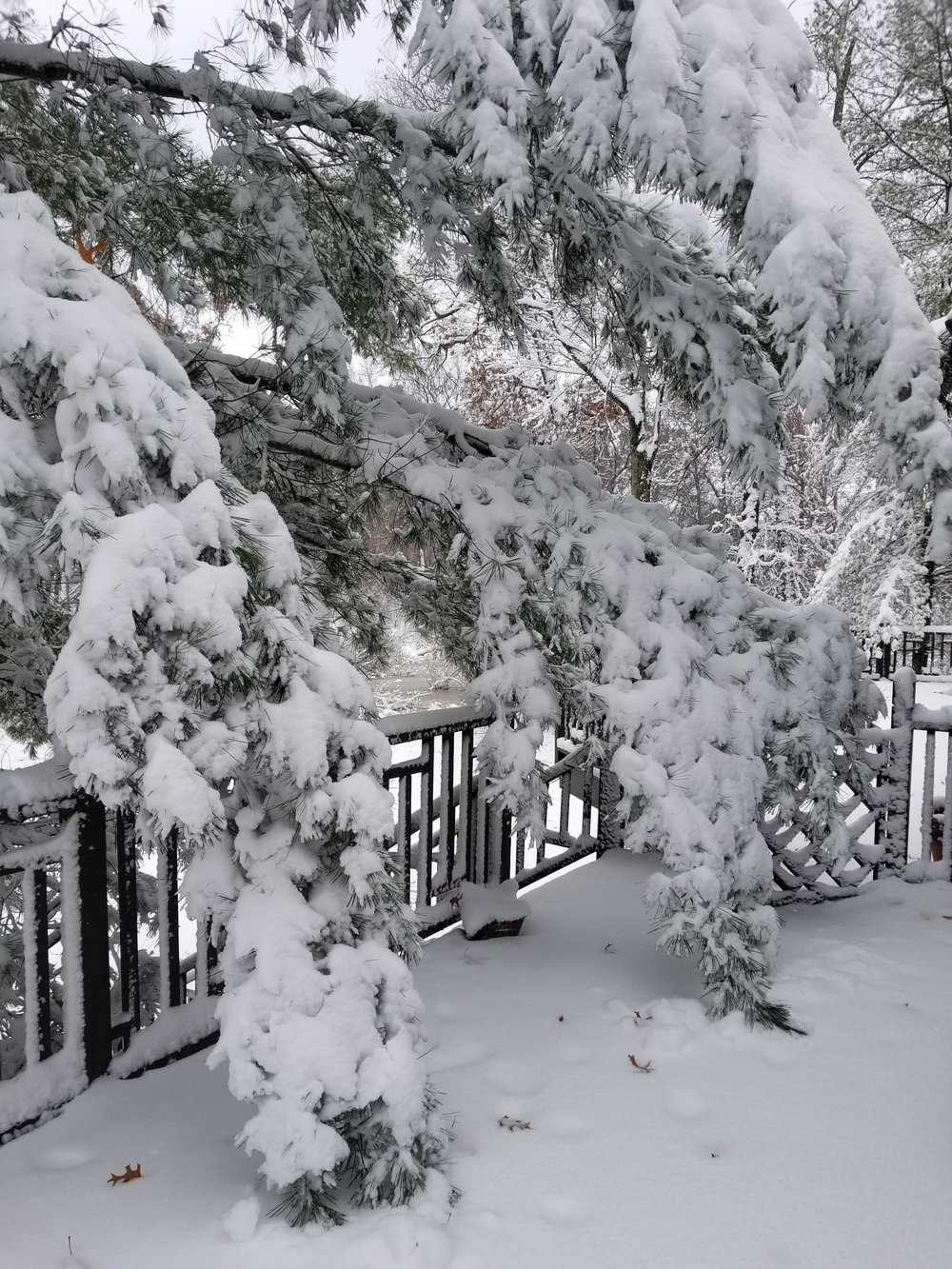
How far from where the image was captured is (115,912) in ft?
14.2

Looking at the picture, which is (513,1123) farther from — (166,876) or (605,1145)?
(166,876)

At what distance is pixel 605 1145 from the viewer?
2445 millimetres

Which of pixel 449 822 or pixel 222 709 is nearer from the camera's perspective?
pixel 222 709

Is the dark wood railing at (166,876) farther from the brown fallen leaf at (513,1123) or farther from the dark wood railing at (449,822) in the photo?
the brown fallen leaf at (513,1123)

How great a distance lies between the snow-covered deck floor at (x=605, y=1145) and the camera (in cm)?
203

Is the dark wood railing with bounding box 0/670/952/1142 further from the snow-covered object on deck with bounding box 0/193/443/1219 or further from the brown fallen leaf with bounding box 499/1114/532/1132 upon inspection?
the brown fallen leaf with bounding box 499/1114/532/1132

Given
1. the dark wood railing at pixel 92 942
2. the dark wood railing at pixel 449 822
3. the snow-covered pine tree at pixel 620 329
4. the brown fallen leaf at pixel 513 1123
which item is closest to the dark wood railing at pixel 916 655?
the dark wood railing at pixel 449 822

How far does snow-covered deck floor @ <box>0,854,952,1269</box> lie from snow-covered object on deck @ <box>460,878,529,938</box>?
1.19 ft

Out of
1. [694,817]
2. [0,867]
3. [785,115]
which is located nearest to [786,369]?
[785,115]

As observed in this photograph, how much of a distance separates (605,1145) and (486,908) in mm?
1714

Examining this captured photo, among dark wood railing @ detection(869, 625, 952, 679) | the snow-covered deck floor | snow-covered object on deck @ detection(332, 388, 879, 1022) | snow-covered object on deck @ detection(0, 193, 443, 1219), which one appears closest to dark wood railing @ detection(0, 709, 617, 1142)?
the snow-covered deck floor

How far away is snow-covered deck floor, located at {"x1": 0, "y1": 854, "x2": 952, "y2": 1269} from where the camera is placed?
2027 mm

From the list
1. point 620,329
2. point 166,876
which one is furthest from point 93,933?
point 620,329

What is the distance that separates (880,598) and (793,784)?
12.1 meters
